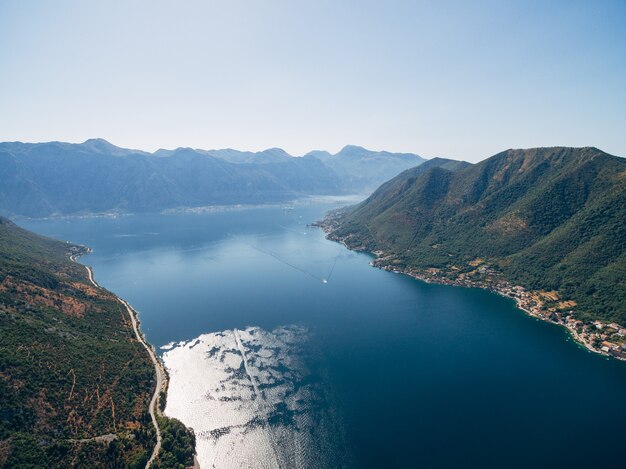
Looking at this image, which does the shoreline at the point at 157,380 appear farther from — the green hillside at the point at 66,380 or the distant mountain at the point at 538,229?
the distant mountain at the point at 538,229

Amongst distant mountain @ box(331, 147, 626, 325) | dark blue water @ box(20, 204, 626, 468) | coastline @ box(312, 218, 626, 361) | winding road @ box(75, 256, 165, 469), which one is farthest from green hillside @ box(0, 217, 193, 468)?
distant mountain @ box(331, 147, 626, 325)

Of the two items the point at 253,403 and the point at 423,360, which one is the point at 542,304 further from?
the point at 253,403

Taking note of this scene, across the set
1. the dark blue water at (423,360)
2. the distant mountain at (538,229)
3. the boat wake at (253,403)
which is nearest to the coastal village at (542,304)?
the distant mountain at (538,229)

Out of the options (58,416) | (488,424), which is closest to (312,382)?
(488,424)

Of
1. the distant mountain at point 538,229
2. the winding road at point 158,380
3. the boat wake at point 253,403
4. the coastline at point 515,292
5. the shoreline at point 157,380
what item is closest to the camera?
the winding road at point 158,380

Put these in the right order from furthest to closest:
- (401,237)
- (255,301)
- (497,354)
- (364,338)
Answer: (401,237) → (255,301) → (364,338) → (497,354)

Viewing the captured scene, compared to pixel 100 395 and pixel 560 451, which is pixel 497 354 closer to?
pixel 560 451

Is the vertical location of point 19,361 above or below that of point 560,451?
above
